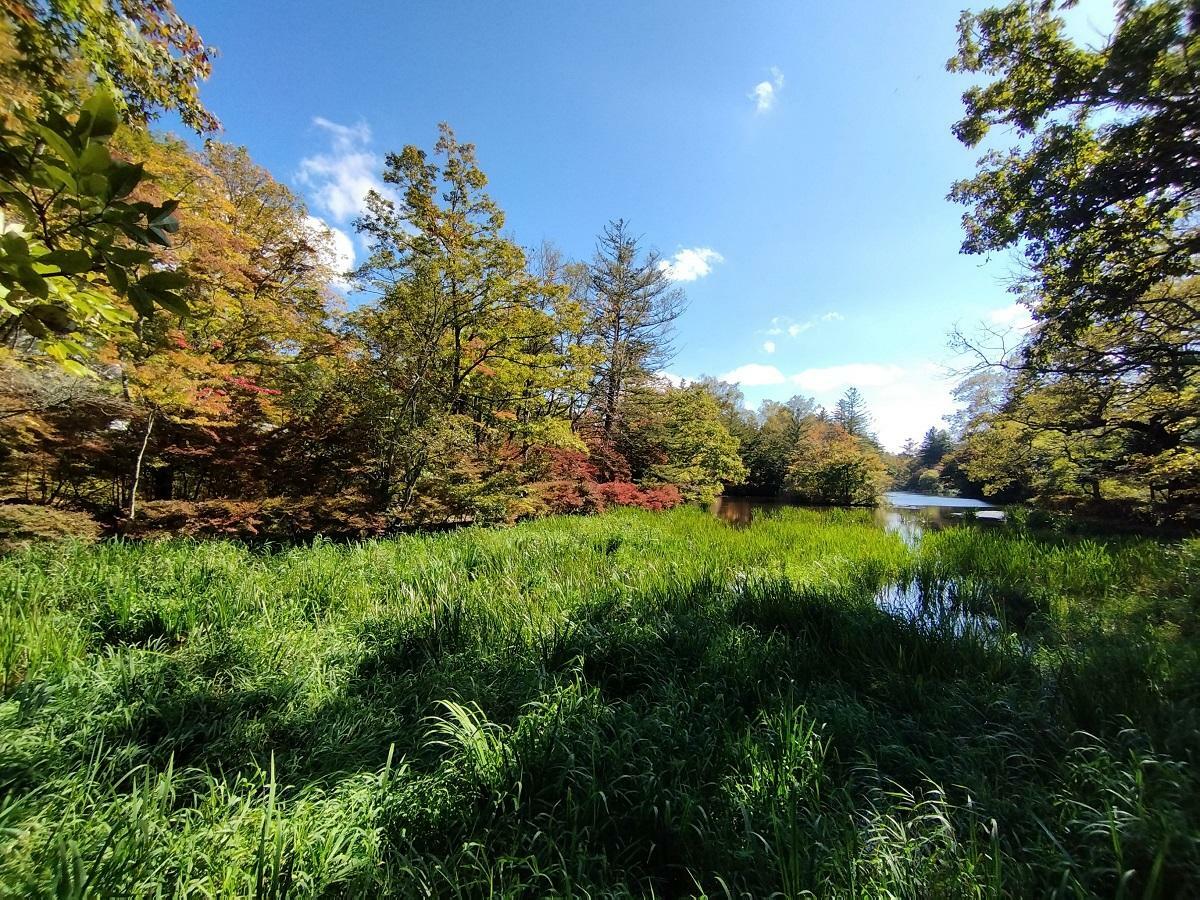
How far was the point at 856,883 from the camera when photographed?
1603 millimetres

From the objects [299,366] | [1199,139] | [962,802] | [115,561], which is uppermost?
[1199,139]

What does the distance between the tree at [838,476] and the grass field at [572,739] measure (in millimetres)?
16493

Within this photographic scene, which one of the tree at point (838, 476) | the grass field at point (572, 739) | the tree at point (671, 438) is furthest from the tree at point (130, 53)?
the tree at point (838, 476)

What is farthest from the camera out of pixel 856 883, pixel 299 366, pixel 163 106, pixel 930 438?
pixel 930 438

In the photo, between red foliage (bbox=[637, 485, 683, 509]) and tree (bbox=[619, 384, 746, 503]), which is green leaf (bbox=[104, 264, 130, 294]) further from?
tree (bbox=[619, 384, 746, 503])

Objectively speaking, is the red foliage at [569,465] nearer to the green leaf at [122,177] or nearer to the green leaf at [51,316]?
the green leaf at [51,316]

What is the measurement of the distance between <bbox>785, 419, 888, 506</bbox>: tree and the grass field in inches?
649

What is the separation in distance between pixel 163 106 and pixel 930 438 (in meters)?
59.8

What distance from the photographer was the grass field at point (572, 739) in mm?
1602

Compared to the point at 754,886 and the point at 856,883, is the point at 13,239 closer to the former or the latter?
the point at 754,886

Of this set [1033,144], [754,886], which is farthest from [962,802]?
[1033,144]

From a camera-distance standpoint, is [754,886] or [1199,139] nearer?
[754,886]

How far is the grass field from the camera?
63.1 inches

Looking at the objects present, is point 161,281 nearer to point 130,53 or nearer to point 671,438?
point 130,53
